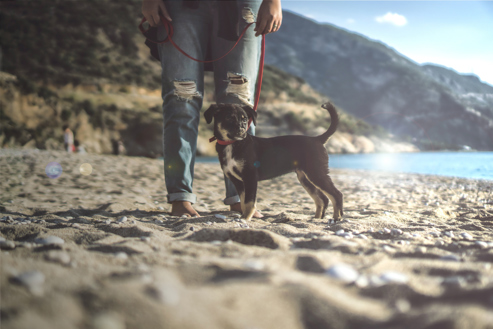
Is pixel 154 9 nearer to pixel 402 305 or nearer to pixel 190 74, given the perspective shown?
pixel 190 74

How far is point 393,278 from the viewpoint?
1.03 m

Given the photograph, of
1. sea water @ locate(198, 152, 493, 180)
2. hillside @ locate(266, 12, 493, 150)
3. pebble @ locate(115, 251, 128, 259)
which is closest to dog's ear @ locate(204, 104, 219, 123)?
pebble @ locate(115, 251, 128, 259)

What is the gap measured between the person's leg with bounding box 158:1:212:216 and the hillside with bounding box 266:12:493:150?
5305cm

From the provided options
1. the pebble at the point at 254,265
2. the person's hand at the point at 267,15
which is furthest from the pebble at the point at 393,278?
the person's hand at the point at 267,15

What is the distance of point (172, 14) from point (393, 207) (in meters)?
2.97

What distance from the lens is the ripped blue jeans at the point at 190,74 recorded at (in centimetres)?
260

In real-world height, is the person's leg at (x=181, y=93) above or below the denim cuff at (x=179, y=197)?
above

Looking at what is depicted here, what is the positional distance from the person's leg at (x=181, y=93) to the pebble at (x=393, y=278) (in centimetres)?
181

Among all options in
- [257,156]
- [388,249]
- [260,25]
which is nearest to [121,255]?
[388,249]

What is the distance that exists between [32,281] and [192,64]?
7.06 ft

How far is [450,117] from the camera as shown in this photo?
228ft

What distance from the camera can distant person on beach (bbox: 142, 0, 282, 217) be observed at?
2547mm

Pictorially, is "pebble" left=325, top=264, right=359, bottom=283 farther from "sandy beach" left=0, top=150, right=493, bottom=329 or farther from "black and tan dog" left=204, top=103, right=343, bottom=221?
"black and tan dog" left=204, top=103, right=343, bottom=221

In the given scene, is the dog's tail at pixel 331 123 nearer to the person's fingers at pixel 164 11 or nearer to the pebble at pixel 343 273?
the person's fingers at pixel 164 11
